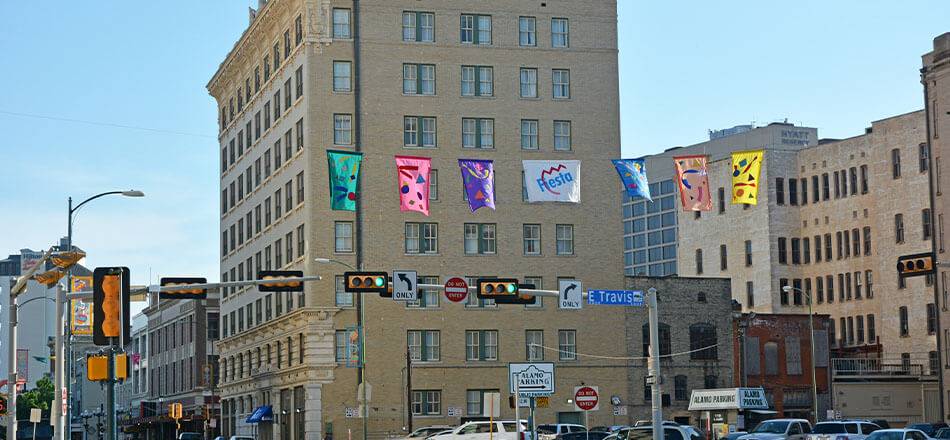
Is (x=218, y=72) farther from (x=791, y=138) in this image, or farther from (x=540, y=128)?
(x=791, y=138)

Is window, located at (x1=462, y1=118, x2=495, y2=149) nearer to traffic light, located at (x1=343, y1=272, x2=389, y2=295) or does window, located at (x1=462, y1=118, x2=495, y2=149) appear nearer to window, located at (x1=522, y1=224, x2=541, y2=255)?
window, located at (x1=522, y1=224, x2=541, y2=255)

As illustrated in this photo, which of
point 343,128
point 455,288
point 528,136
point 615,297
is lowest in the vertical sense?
point 615,297

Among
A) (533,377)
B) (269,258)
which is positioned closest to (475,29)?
(269,258)

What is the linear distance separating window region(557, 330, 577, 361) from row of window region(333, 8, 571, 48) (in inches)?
722

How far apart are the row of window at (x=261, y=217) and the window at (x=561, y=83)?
17030 millimetres

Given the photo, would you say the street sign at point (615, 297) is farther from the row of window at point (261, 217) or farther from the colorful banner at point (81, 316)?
the row of window at point (261, 217)

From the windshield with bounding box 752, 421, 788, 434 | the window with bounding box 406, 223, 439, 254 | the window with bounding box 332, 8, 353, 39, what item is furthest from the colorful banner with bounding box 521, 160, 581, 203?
the window with bounding box 332, 8, 353, 39

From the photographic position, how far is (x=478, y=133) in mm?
87938

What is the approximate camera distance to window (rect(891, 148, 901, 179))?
11153 cm

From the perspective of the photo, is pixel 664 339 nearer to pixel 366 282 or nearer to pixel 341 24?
pixel 341 24

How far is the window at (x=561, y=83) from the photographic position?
89750 mm

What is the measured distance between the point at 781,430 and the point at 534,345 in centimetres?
2976

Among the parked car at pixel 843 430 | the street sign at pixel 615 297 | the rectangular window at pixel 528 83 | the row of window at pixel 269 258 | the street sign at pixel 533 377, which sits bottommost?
the parked car at pixel 843 430

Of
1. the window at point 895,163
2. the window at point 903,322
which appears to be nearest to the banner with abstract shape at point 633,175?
the window at point 903,322
